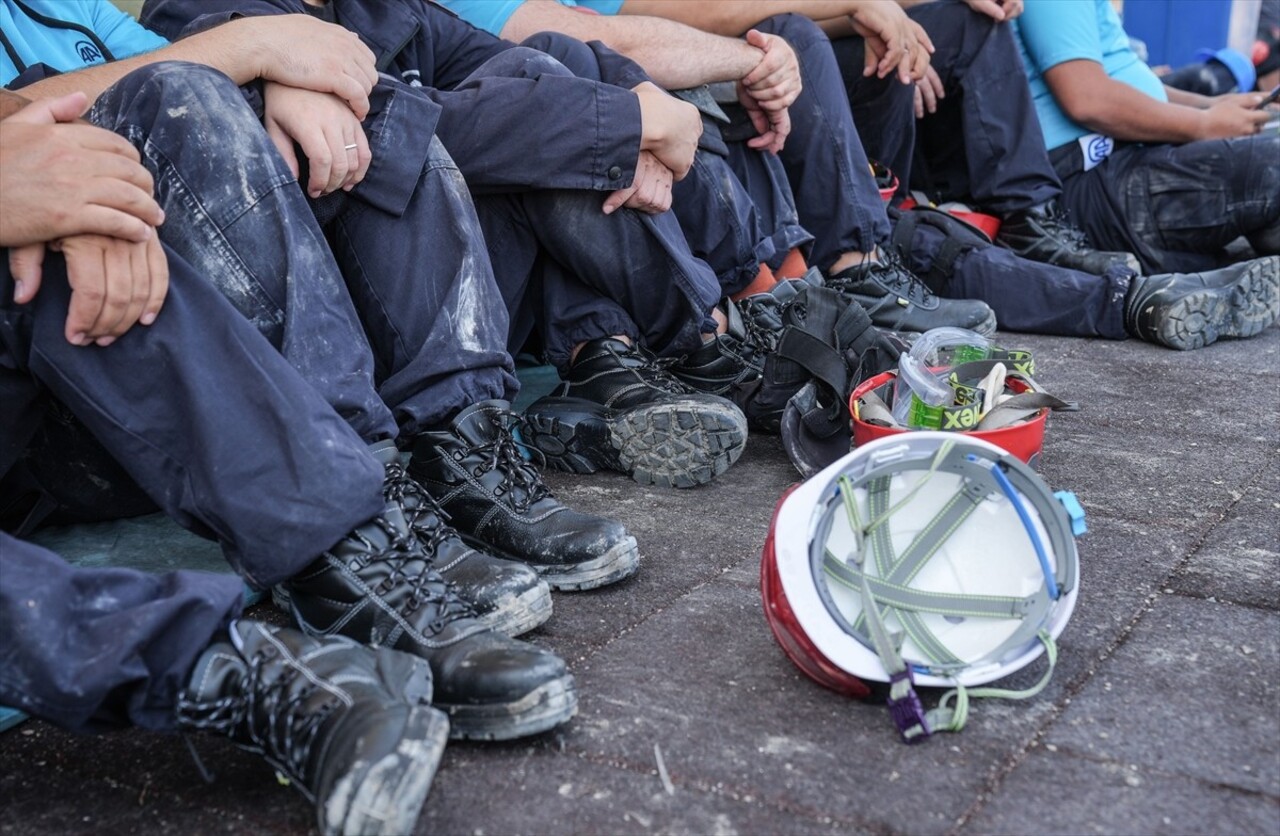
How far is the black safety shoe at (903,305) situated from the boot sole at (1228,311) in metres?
0.48

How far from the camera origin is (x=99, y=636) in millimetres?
1277

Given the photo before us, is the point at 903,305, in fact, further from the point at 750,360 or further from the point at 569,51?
the point at 569,51

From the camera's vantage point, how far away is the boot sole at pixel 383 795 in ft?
3.85

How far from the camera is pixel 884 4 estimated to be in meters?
3.46

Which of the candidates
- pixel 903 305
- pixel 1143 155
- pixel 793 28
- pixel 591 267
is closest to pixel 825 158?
pixel 793 28

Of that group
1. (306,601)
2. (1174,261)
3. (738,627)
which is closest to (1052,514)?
(738,627)

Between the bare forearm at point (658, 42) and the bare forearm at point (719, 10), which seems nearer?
the bare forearm at point (658, 42)

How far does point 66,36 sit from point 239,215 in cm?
84

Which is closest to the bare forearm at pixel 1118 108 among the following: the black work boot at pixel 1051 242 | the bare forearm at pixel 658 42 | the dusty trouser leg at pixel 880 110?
the black work boot at pixel 1051 242

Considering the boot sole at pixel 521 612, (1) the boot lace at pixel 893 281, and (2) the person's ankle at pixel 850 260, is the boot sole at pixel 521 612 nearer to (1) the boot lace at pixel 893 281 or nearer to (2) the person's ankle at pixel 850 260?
(1) the boot lace at pixel 893 281

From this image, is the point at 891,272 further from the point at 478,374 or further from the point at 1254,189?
the point at 478,374

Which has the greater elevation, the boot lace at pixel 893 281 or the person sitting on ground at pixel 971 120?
the person sitting on ground at pixel 971 120

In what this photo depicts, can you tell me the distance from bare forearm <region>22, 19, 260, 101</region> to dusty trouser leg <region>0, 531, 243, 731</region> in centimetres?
84

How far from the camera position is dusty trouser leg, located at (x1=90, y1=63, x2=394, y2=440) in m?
1.68
